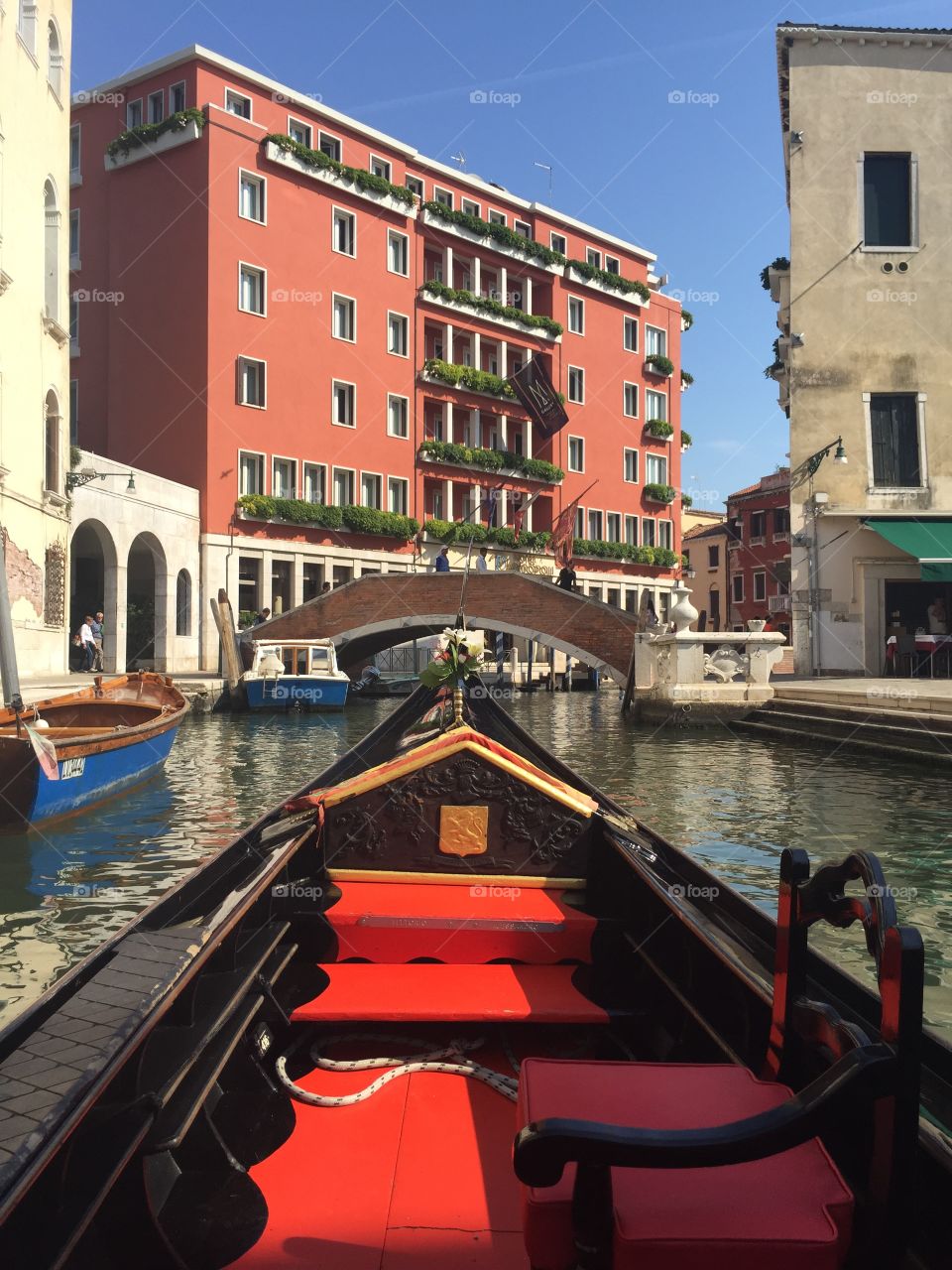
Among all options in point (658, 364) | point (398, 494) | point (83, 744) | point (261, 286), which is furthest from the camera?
point (658, 364)

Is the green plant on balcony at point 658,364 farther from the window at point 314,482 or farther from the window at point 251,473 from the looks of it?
the window at point 251,473

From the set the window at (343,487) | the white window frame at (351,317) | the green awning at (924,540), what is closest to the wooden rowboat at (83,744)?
the green awning at (924,540)

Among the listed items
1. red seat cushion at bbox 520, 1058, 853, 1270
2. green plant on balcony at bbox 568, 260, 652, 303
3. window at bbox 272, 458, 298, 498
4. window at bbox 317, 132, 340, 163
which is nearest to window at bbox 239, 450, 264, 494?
window at bbox 272, 458, 298, 498

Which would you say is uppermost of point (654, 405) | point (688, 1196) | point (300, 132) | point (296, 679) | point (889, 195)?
point (300, 132)

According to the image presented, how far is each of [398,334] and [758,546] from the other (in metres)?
17.9

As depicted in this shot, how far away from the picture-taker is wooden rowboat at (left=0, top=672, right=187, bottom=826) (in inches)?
217

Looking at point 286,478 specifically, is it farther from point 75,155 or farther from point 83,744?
point 83,744

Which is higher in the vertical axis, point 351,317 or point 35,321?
point 351,317

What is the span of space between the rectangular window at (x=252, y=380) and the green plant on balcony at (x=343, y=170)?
13.7ft

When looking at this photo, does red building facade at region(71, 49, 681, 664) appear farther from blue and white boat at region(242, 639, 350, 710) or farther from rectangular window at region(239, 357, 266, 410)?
blue and white boat at region(242, 639, 350, 710)

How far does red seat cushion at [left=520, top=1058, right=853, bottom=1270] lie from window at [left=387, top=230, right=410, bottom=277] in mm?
22326

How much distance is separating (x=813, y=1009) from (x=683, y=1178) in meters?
0.35

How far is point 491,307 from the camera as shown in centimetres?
2369

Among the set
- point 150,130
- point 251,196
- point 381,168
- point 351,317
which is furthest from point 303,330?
point 381,168
